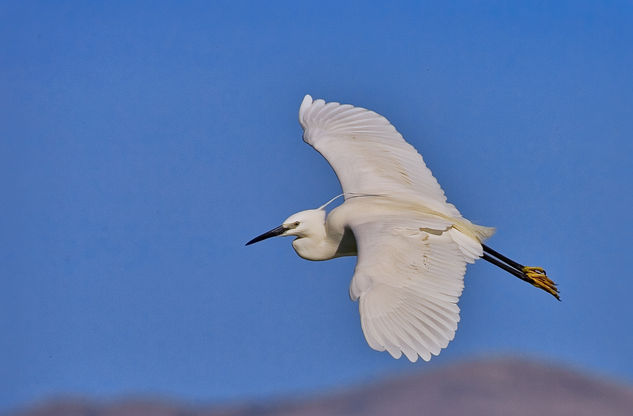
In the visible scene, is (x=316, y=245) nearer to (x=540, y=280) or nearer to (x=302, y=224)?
(x=302, y=224)

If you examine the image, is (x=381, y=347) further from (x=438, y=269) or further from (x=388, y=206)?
(x=388, y=206)

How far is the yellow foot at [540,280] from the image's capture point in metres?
8.66

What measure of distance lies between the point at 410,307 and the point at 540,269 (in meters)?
2.77

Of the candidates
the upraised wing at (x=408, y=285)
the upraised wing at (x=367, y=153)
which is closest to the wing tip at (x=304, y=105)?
the upraised wing at (x=367, y=153)

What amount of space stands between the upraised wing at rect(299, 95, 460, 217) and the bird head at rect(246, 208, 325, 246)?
29cm

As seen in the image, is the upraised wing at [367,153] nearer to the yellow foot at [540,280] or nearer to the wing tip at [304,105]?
the wing tip at [304,105]

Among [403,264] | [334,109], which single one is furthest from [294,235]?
[403,264]

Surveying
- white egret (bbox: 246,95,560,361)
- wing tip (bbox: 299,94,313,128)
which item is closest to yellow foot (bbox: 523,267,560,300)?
white egret (bbox: 246,95,560,361)

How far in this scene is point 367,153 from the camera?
27.8 feet

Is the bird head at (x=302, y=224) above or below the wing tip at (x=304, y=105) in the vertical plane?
below

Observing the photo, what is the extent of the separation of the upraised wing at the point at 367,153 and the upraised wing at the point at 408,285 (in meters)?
1.05

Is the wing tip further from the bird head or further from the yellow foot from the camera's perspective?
the yellow foot

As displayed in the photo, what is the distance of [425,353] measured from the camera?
234 inches

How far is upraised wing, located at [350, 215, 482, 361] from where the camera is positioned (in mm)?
6039
